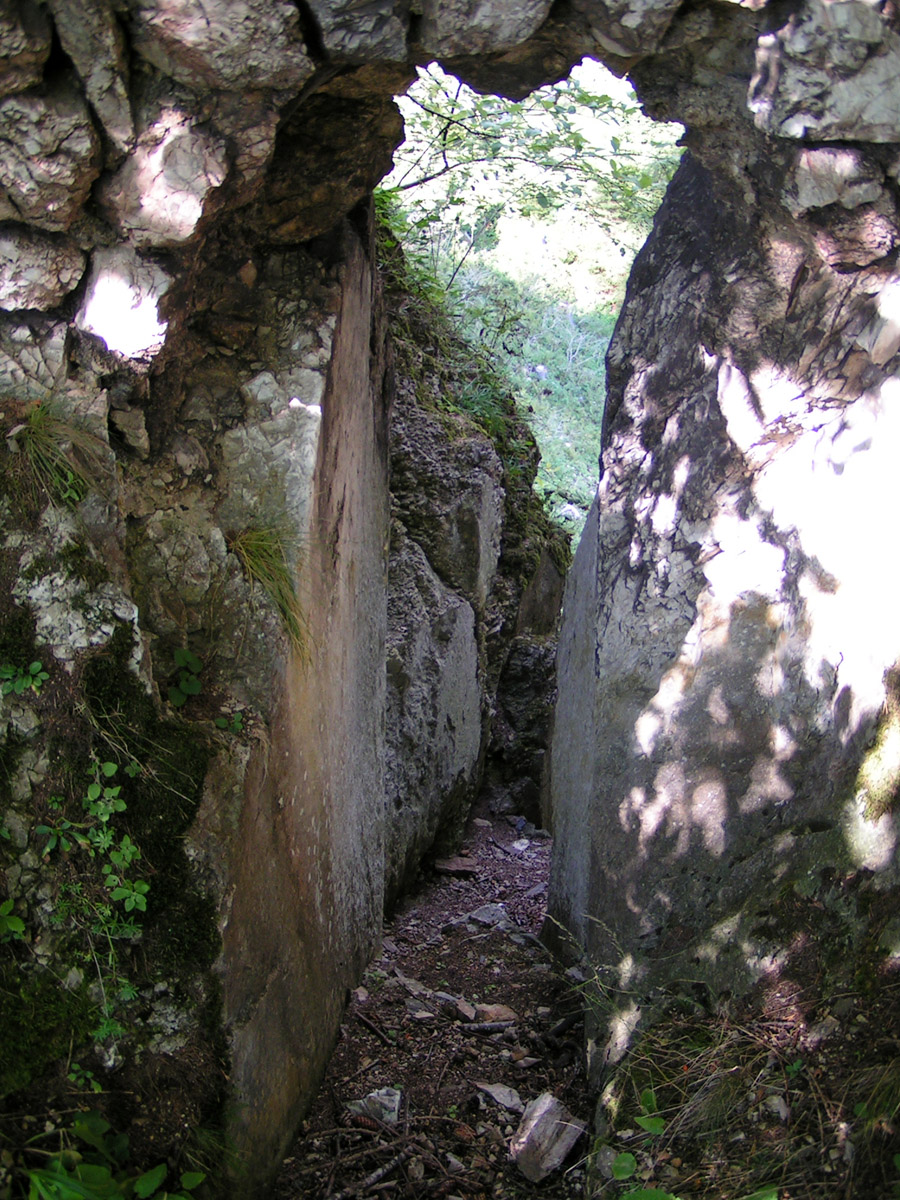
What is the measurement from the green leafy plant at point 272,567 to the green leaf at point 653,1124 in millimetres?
1571

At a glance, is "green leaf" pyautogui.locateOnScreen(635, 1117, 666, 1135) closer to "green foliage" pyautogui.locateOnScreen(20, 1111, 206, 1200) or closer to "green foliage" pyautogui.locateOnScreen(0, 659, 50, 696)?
"green foliage" pyautogui.locateOnScreen(20, 1111, 206, 1200)

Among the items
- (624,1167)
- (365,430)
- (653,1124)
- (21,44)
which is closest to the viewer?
(21,44)

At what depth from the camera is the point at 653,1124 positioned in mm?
2428

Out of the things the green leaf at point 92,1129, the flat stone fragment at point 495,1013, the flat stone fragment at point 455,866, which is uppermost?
the flat stone fragment at point 455,866

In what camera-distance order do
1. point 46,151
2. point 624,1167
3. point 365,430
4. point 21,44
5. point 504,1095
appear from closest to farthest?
point 21,44, point 46,151, point 624,1167, point 504,1095, point 365,430

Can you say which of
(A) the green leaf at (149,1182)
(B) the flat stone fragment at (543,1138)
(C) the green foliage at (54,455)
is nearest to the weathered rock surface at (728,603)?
(B) the flat stone fragment at (543,1138)

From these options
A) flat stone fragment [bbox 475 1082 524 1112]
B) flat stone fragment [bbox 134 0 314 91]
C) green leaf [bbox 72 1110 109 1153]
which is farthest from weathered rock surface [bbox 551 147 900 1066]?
green leaf [bbox 72 1110 109 1153]

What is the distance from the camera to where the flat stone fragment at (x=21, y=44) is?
75.6 inches

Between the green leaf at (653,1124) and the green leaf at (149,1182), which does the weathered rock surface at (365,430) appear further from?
the green leaf at (653,1124)

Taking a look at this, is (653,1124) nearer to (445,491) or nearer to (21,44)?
(21,44)

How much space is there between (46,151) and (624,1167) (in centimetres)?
277

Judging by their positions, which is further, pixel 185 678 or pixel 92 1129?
pixel 185 678

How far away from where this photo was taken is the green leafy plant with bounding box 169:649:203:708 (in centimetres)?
247

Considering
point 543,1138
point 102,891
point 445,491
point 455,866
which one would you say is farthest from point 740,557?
point 455,866
